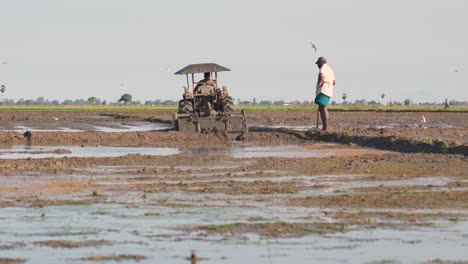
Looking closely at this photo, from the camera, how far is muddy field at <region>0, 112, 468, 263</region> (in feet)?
33.3

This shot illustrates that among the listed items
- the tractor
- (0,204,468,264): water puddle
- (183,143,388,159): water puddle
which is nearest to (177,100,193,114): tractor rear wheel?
the tractor

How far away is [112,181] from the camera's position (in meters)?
17.1

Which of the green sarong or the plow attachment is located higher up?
the green sarong

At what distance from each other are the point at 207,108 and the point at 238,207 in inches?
827

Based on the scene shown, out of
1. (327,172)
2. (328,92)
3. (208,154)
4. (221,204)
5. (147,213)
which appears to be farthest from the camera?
(328,92)

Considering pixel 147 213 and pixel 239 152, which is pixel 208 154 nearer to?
pixel 239 152

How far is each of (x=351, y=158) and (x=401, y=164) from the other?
199 centimetres

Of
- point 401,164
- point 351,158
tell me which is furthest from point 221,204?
point 351,158

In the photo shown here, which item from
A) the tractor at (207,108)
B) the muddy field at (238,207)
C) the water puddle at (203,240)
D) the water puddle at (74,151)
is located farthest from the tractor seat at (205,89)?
the water puddle at (203,240)

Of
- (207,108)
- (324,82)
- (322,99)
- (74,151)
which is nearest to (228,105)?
(207,108)

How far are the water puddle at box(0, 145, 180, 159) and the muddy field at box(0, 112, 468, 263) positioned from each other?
13cm

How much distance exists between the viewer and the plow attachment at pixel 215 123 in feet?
105

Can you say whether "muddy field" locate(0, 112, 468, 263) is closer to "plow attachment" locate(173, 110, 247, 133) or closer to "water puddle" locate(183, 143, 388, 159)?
"water puddle" locate(183, 143, 388, 159)

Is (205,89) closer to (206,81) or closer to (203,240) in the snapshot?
(206,81)
